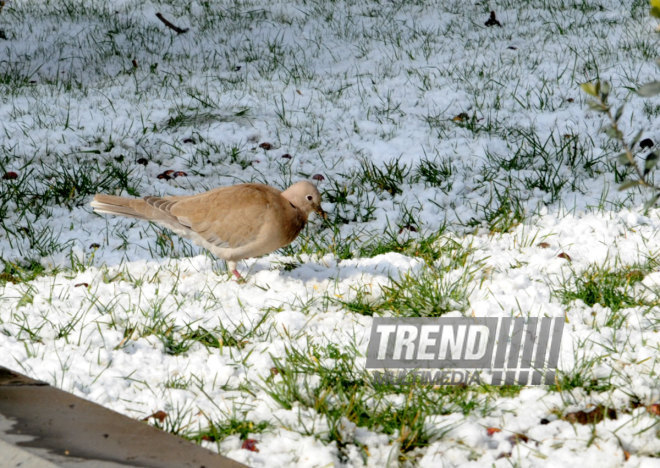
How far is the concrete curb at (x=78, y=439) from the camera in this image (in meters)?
2.42

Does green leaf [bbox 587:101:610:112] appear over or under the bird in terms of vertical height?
over

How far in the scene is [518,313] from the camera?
139 inches

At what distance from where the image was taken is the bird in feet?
13.0

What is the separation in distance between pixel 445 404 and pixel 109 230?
127 inches

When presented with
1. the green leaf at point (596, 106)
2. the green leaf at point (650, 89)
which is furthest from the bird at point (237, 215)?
the green leaf at point (650, 89)

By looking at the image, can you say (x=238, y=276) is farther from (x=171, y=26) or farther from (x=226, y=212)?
(x=171, y=26)

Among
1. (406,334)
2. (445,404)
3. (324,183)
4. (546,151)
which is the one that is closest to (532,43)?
(546,151)

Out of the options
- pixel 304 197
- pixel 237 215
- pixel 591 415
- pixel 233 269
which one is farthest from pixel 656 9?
pixel 233 269

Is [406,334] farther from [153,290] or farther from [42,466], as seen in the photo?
[42,466]

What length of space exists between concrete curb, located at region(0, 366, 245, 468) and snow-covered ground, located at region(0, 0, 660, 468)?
18 cm

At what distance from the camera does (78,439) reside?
254 cm

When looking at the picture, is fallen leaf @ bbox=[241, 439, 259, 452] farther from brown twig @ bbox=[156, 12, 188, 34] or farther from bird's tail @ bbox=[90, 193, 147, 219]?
brown twig @ bbox=[156, 12, 188, 34]

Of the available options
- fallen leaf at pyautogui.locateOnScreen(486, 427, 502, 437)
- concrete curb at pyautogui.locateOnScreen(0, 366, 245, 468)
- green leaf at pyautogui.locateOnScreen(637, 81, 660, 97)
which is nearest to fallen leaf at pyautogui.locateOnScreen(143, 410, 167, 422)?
concrete curb at pyautogui.locateOnScreen(0, 366, 245, 468)

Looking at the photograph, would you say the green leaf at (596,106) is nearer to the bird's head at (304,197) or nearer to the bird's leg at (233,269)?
the bird's head at (304,197)
